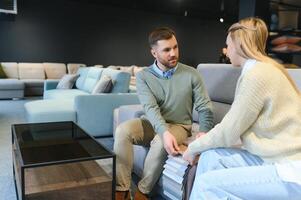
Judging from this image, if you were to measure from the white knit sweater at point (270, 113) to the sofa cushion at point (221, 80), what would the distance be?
1048 mm

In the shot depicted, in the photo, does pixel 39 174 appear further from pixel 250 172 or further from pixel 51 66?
pixel 51 66

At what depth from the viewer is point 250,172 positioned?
113 cm

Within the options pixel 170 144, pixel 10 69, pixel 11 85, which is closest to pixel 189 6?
pixel 10 69

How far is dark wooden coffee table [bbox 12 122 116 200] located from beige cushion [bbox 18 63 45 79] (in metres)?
5.11

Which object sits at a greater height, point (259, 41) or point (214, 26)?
point (214, 26)

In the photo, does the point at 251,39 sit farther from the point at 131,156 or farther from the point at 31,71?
the point at 31,71

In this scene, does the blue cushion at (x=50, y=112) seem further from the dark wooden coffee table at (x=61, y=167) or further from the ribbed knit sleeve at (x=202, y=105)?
the ribbed knit sleeve at (x=202, y=105)

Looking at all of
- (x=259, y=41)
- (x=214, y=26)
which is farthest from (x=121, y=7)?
(x=259, y=41)

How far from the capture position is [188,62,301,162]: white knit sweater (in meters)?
1.17

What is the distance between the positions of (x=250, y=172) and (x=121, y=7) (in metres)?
7.98

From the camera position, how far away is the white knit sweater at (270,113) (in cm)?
117

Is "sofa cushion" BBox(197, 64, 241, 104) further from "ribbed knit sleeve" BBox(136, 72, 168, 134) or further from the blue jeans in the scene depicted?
the blue jeans

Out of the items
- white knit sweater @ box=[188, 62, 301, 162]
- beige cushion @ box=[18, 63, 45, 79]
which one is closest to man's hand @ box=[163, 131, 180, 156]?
white knit sweater @ box=[188, 62, 301, 162]

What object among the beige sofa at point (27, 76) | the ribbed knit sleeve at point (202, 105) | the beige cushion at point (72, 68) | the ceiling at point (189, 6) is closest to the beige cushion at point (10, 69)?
the beige sofa at point (27, 76)
